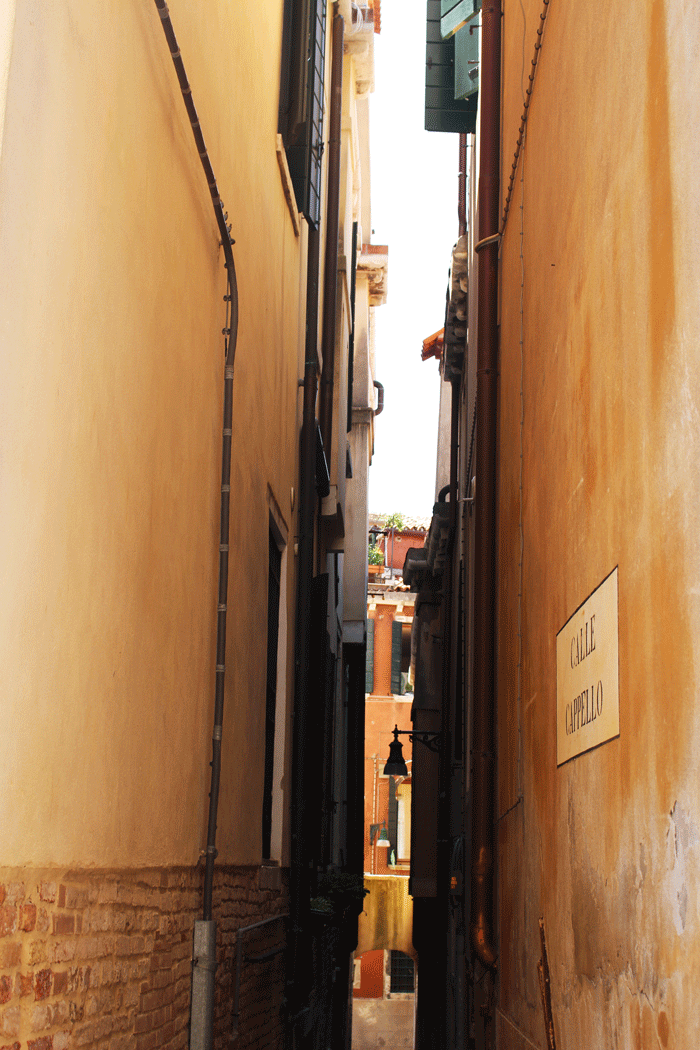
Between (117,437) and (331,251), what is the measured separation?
8.44 meters

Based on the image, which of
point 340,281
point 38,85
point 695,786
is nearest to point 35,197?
point 38,85

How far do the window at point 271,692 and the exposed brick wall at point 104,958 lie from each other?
1.77 meters

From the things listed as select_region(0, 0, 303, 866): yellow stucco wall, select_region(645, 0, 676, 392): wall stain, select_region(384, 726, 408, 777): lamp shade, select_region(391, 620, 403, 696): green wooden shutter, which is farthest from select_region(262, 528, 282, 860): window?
select_region(391, 620, 403, 696): green wooden shutter

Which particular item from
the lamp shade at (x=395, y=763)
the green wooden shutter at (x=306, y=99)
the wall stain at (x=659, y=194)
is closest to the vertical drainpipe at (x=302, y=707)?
the green wooden shutter at (x=306, y=99)

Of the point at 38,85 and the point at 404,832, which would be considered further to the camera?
the point at 404,832

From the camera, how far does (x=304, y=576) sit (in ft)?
28.8

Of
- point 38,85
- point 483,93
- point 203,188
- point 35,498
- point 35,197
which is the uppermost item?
point 483,93

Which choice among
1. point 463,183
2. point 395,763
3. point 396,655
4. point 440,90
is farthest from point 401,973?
point 440,90

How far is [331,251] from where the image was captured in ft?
39.1

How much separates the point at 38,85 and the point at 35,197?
30 cm

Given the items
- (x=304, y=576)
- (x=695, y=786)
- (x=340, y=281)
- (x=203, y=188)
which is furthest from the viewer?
(x=340, y=281)

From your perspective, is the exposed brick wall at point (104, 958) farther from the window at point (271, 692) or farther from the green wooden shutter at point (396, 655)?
the green wooden shutter at point (396, 655)

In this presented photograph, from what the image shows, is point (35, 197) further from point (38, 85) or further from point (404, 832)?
point (404, 832)

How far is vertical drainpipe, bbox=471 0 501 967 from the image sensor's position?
6.31 meters
